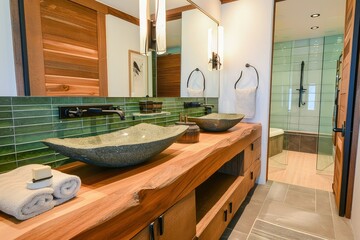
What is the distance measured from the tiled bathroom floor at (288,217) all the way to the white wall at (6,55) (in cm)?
170

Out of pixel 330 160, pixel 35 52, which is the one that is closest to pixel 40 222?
pixel 35 52

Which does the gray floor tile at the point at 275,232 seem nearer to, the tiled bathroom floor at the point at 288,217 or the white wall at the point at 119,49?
the tiled bathroom floor at the point at 288,217

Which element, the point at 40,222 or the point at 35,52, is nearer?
the point at 40,222

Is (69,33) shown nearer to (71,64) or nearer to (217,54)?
(71,64)

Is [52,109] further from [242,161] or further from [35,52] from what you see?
[242,161]

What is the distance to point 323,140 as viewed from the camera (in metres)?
3.43

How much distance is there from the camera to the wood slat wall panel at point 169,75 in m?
1.73

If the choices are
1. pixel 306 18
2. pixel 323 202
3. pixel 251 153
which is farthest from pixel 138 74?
pixel 306 18

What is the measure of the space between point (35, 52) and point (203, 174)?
101 cm

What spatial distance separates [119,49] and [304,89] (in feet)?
13.2

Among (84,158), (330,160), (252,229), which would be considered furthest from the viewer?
(330,160)

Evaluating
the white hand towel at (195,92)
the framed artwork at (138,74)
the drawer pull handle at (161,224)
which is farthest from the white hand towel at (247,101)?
the drawer pull handle at (161,224)

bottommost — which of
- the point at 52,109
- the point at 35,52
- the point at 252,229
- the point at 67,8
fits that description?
the point at 252,229

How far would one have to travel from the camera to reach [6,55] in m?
0.84
